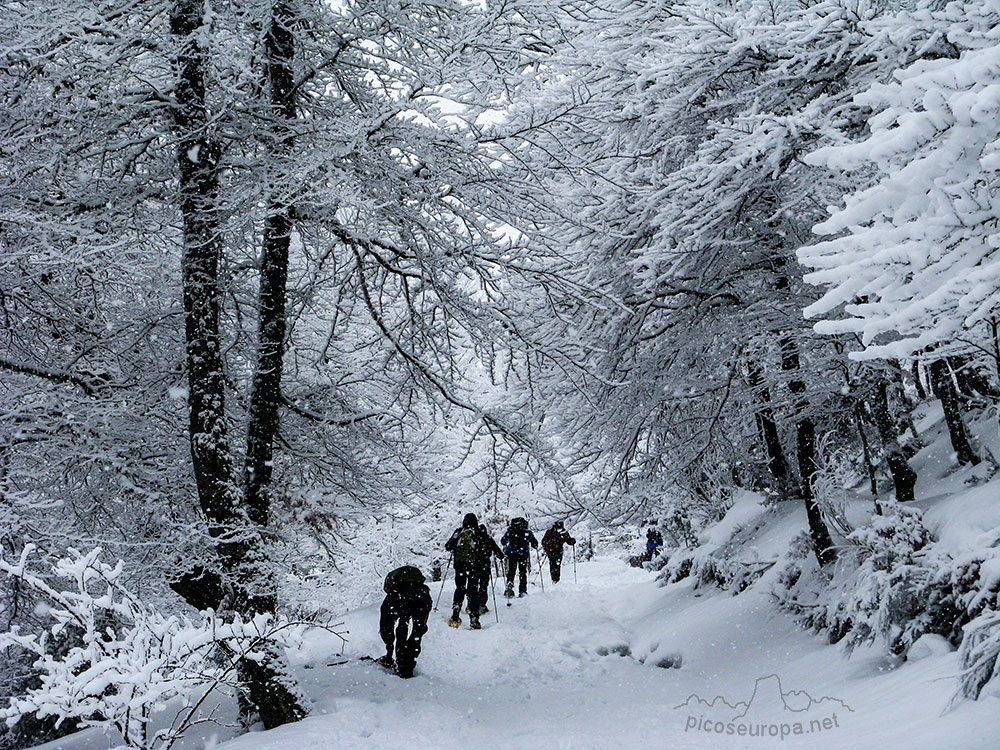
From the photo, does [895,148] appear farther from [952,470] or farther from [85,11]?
[952,470]

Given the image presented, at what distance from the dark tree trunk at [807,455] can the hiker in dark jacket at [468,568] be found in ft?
16.0

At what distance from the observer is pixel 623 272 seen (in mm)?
7512

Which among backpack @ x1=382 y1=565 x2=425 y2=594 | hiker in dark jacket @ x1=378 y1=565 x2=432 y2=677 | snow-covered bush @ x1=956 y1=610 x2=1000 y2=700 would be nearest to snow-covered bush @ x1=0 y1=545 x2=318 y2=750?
snow-covered bush @ x1=956 y1=610 x2=1000 y2=700

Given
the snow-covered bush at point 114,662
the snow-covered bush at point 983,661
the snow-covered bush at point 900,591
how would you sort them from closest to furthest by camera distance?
the snow-covered bush at point 114,662
the snow-covered bush at point 983,661
the snow-covered bush at point 900,591

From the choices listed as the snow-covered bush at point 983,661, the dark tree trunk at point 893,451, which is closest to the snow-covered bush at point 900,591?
the snow-covered bush at point 983,661

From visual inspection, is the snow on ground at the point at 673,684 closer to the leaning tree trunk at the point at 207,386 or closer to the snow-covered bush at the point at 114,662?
the leaning tree trunk at the point at 207,386

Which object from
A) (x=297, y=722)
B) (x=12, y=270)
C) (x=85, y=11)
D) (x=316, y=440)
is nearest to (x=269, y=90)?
(x=85, y=11)

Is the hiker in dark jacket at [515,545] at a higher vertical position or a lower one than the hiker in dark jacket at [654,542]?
higher

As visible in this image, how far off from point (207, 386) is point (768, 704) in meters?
5.54

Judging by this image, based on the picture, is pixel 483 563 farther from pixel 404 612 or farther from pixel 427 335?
pixel 427 335

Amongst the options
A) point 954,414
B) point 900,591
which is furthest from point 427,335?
point 954,414

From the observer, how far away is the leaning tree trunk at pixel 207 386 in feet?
17.4

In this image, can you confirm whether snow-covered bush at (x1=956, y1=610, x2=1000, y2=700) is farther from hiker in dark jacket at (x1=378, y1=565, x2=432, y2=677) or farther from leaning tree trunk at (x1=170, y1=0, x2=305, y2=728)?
hiker in dark jacket at (x1=378, y1=565, x2=432, y2=677)

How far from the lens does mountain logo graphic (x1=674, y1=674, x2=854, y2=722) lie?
4938mm
